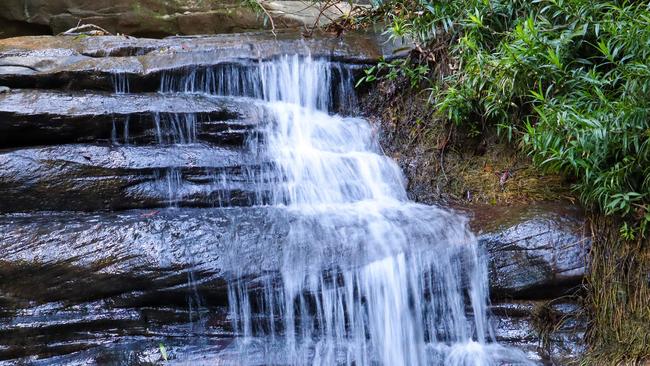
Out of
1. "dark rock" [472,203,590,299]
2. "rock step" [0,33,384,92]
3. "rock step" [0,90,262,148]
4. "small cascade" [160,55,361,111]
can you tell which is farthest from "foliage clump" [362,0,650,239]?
"rock step" [0,90,262,148]

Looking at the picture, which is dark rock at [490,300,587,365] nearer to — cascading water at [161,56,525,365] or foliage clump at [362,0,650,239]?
cascading water at [161,56,525,365]

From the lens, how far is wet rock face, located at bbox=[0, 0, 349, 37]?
Result: 718cm

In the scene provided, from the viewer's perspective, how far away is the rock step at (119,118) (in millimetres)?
3773

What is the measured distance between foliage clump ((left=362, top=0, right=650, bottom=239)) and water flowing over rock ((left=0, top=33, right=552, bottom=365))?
82 cm

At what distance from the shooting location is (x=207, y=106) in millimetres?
4324

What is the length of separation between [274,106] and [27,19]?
4.71m

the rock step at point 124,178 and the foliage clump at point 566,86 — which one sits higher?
the foliage clump at point 566,86

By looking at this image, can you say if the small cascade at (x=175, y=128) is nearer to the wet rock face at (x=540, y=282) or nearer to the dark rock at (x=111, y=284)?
the dark rock at (x=111, y=284)

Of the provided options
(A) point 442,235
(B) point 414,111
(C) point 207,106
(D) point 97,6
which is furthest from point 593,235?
(D) point 97,6

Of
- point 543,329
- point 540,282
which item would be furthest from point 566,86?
point 543,329

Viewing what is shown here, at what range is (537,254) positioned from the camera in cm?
327

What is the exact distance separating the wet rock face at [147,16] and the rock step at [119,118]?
3.22m

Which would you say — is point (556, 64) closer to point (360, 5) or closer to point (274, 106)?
point (274, 106)

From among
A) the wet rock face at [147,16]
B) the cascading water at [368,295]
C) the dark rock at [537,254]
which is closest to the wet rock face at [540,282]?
the dark rock at [537,254]
